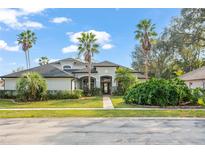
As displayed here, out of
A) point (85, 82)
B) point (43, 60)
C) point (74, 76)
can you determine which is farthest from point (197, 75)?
point (43, 60)

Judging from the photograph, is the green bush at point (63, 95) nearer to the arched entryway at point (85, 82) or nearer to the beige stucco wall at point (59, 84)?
the beige stucco wall at point (59, 84)

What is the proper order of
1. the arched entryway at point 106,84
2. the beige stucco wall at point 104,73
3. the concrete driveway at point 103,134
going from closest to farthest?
1. the concrete driveway at point 103,134
2. the beige stucco wall at point 104,73
3. the arched entryway at point 106,84

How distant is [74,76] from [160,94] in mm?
13417

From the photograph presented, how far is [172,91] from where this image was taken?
17641 millimetres

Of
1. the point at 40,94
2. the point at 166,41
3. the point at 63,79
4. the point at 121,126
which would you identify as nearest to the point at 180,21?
the point at 166,41

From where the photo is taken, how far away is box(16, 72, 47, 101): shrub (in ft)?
74.4

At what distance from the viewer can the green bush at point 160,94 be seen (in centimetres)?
1743

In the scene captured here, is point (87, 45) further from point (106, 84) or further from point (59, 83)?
point (106, 84)

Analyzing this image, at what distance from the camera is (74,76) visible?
29.2m

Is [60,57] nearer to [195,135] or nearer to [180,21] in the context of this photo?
[180,21]

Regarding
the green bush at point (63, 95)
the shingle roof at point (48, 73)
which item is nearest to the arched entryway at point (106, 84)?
the shingle roof at point (48, 73)

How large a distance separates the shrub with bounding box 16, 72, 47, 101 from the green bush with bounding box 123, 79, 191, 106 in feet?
26.9

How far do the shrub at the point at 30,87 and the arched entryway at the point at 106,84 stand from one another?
11521mm

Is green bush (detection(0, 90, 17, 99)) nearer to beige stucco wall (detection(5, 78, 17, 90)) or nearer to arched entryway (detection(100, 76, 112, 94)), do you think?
beige stucco wall (detection(5, 78, 17, 90))
